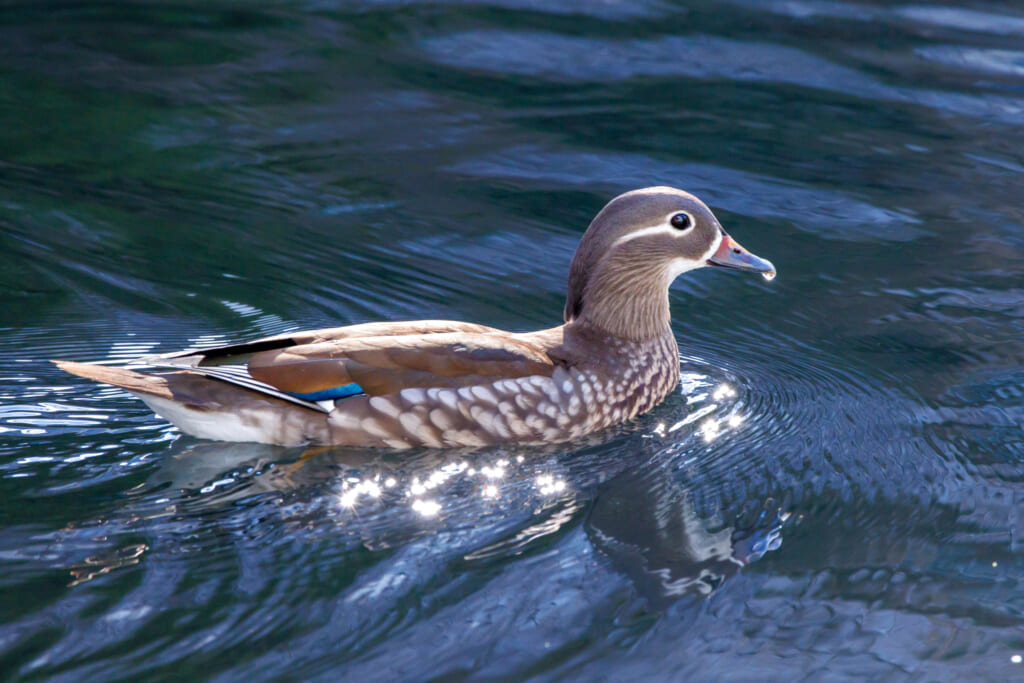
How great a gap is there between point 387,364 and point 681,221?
1731 millimetres

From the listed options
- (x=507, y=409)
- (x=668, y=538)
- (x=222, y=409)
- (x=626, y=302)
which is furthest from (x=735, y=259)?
(x=222, y=409)

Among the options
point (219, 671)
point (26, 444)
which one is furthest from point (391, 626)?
point (26, 444)

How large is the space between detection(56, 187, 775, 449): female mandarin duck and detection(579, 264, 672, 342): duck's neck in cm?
1

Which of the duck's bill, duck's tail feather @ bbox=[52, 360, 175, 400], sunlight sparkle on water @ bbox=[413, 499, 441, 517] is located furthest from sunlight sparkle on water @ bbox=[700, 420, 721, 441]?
duck's tail feather @ bbox=[52, 360, 175, 400]

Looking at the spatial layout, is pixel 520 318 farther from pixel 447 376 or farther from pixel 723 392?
pixel 447 376

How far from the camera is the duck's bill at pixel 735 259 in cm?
606

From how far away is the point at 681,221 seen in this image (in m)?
5.95

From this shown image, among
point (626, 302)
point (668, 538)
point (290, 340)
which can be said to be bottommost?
point (668, 538)

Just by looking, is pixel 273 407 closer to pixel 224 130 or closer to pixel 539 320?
pixel 539 320

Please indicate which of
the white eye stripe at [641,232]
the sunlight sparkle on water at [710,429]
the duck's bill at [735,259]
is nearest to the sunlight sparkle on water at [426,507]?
Answer: the sunlight sparkle on water at [710,429]

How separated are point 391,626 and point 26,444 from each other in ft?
6.79

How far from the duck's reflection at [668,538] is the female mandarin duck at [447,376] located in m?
0.63

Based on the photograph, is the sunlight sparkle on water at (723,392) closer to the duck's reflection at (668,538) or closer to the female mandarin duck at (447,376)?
the female mandarin duck at (447,376)

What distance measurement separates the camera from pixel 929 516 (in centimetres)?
491
